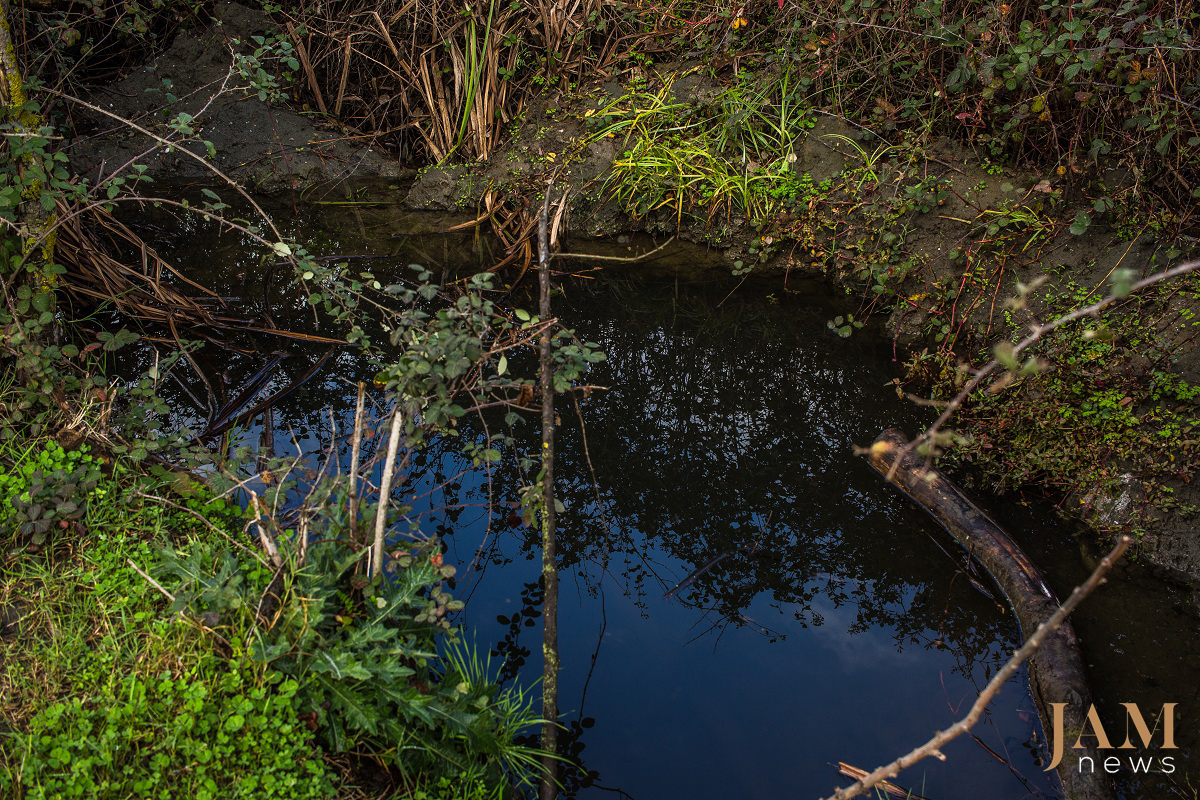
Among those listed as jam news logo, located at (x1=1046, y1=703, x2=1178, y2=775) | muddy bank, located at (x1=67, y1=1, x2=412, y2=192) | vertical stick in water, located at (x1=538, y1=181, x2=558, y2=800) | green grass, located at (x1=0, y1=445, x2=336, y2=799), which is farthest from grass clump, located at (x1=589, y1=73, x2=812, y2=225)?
green grass, located at (x1=0, y1=445, x2=336, y2=799)

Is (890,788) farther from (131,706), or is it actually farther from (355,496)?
(131,706)

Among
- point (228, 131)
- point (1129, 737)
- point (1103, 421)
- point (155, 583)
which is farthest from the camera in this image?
point (228, 131)

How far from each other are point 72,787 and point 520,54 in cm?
516

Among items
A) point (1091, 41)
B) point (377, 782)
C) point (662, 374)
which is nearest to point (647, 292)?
point (662, 374)

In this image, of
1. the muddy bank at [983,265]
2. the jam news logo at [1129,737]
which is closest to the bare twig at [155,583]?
the jam news logo at [1129,737]

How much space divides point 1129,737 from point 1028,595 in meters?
0.51

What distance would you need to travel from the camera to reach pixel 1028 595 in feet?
9.30

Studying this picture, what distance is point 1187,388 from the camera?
3.30 metres

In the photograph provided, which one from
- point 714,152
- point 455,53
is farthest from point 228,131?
point 714,152

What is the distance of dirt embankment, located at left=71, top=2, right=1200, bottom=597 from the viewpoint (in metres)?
3.39

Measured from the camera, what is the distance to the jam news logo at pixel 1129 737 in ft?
7.92

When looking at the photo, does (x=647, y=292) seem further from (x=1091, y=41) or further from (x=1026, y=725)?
(x=1026, y=725)

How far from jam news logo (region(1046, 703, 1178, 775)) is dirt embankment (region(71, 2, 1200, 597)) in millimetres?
789

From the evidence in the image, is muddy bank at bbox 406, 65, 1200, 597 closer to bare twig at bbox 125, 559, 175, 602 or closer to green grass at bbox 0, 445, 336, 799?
green grass at bbox 0, 445, 336, 799
